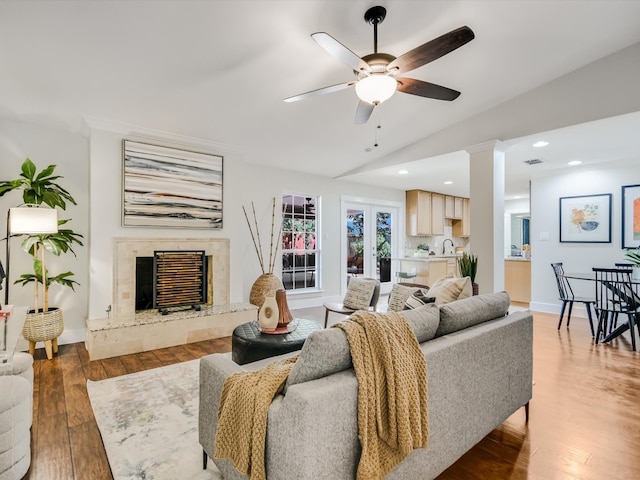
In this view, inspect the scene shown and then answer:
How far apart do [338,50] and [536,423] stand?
2692mm

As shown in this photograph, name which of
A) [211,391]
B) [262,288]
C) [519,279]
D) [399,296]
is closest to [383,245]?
[519,279]

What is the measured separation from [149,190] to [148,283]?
3.64 feet

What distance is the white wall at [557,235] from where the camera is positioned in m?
4.98

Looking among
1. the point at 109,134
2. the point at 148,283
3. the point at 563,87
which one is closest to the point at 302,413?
the point at 148,283

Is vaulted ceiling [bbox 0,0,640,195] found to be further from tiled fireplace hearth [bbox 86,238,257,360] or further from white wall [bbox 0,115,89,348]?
tiled fireplace hearth [bbox 86,238,257,360]

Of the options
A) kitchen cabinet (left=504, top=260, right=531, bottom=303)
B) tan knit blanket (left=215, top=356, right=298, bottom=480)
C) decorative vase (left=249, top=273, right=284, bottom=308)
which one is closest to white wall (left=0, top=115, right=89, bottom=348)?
decorative vase (left=249, top=273, right=284, bottom=308)

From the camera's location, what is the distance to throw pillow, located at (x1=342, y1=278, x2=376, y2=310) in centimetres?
394

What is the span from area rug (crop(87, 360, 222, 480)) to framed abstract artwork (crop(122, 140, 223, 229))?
70.2 inches

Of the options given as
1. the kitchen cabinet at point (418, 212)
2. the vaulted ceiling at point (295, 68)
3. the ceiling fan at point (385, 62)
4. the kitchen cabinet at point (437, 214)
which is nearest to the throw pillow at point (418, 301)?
the ceiling fan at point (385, 62)

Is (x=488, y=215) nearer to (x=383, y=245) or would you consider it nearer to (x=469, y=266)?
(x=469, y=266)

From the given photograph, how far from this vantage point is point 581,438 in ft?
6.77

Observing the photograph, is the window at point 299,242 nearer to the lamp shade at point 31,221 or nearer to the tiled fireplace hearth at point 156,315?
the tiled fireplace hearth at point 156,315

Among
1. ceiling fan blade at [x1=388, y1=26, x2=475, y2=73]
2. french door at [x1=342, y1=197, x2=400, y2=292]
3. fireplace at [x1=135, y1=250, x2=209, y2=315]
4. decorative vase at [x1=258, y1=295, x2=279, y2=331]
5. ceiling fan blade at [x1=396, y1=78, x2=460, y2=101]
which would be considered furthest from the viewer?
french door at [x1=342, y1=197, x2=400, y2=292]

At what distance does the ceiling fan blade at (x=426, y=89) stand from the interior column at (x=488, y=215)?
170 cm
